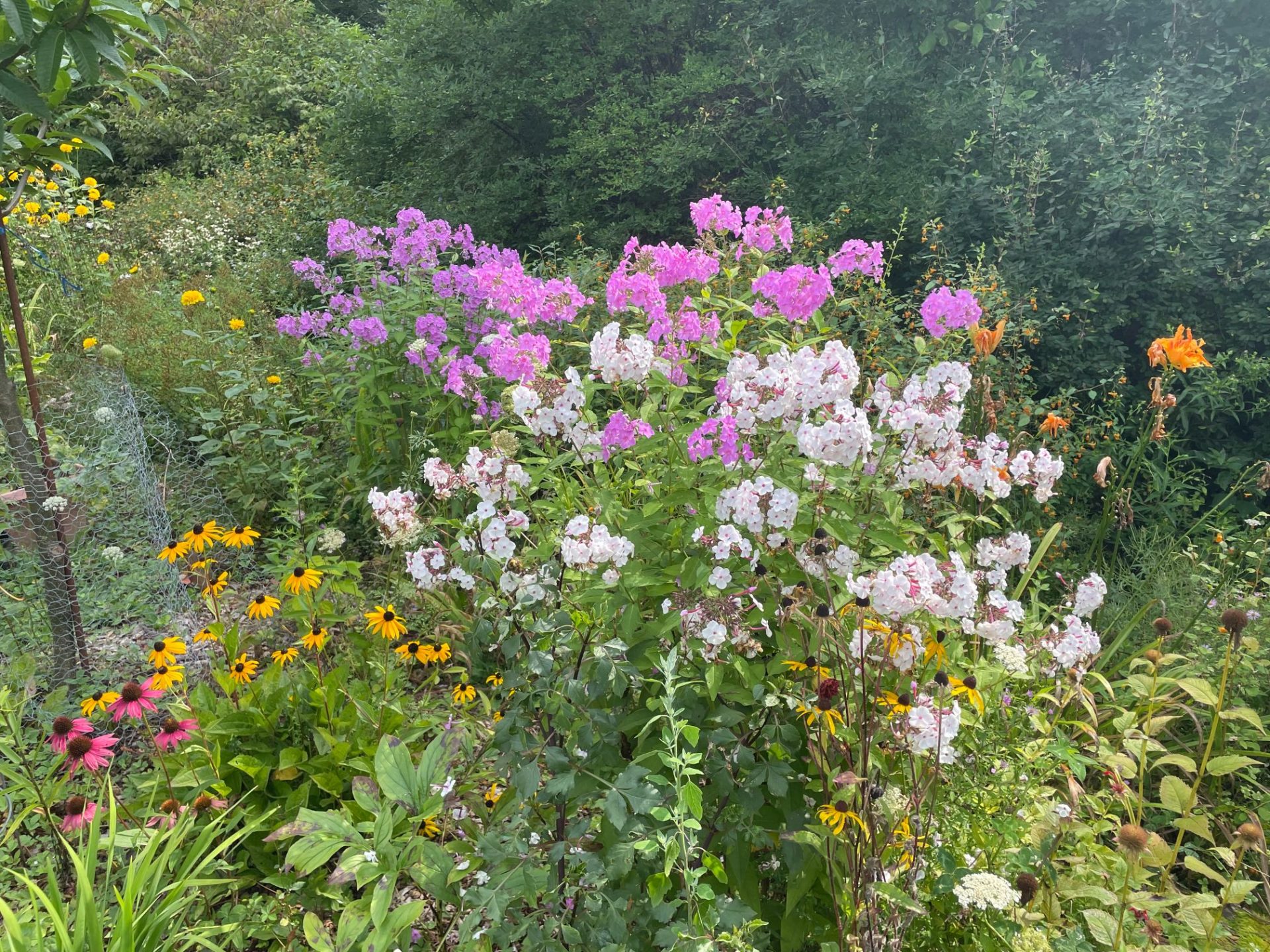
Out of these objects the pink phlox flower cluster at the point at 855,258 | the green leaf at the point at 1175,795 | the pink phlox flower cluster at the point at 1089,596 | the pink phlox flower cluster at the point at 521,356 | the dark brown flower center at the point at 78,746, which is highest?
the pink phlox flower cluster at the point at 855,258

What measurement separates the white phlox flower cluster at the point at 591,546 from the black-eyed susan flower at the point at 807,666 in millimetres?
400

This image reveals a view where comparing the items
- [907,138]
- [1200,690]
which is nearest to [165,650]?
[1200,690]

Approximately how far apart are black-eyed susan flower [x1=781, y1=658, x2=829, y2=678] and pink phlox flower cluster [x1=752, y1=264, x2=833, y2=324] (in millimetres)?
1073

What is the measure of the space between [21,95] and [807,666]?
2254 millimetres

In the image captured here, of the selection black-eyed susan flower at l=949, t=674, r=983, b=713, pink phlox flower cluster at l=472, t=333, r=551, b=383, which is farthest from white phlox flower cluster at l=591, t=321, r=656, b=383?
black-eyed susan flower at l=949, t=674, r=983, b=713

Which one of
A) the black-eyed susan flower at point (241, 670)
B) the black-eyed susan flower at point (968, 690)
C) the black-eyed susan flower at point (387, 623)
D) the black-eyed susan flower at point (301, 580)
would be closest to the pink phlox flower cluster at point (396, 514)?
the black-eyed susan flower at point (387, 623)

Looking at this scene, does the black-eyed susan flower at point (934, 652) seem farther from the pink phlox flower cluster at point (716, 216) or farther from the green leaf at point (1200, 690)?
the pink phlox flower cluster at point (716, 216)

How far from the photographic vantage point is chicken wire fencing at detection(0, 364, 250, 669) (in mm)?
2924

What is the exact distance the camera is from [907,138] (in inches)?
220

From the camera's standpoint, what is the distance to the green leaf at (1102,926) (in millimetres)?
1519

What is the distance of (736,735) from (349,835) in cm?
82

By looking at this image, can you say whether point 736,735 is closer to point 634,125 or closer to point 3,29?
point 3,29

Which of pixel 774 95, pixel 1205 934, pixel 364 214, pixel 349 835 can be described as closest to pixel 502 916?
pixel 349 835

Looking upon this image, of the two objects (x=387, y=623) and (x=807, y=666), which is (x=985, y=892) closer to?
(x=807, y=666)
